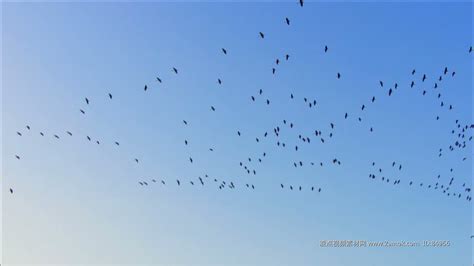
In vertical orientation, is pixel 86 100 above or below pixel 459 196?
below

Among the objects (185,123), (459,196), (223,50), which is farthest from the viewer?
(459,196)

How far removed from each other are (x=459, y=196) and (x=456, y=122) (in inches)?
510

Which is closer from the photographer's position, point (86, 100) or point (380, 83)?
point (380, 83)

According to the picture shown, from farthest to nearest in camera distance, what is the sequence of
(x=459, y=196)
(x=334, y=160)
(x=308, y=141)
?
(x=459, y=196), (x=334, y=160), (x=308, y=141)

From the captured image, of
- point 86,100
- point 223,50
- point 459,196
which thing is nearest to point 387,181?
point 459,196

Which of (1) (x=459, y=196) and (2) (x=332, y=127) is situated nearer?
(2) (x=332, y=127)

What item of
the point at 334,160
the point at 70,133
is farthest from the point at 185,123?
the point at 334,160

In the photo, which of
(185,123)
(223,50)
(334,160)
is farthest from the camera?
(334,160)

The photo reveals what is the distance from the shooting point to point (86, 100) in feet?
139

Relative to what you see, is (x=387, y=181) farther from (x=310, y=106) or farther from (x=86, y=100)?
(x=86, y=100)

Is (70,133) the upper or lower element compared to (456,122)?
lower

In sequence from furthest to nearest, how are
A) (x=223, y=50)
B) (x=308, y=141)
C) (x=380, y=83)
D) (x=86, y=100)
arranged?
1. (x=308, y=141)
2. (x=86, y=100)
3. (x=380, y=83)
4. (x=223, y=50)

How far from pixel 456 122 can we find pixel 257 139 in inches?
766

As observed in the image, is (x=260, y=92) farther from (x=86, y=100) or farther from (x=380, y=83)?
(x=86, y=100)
